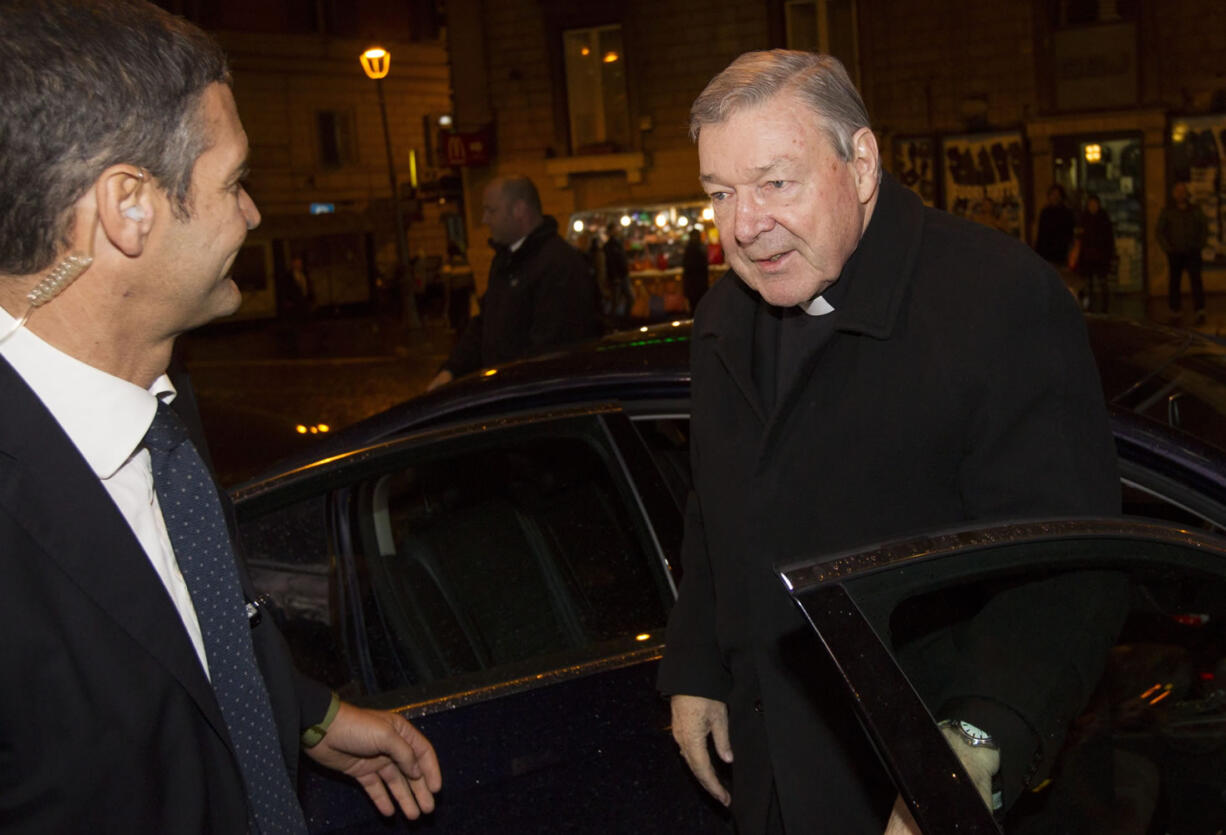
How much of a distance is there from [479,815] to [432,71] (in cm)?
3887

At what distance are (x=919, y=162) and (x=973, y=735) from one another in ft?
64.5

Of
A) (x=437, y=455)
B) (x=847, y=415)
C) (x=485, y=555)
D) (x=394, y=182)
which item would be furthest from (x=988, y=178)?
(x=847, y=415)

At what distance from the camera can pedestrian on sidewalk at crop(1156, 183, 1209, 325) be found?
15695mm

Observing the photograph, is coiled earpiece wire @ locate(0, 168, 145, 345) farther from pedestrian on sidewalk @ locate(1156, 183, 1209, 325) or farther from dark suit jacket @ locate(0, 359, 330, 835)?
pedestrian on sidewalk @ locate(1156, 183, 1209, 325)

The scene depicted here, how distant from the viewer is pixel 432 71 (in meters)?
38.8

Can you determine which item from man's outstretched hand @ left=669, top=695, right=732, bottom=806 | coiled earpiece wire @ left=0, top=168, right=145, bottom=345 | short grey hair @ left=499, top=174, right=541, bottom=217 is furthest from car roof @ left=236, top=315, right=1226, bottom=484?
short grey hair @ left=499, top=174, right=541, bottom=217

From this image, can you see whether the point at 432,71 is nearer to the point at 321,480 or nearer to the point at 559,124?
the point at 559,124

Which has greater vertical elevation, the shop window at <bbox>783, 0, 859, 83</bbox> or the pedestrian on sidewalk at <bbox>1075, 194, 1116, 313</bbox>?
the shop window at <bbox>783, 0, 859, 83</bbox>

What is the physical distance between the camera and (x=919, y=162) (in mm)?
20078

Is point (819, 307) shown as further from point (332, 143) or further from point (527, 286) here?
point (332, 143)

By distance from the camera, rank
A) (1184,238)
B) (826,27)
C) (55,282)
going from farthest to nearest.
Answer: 1. (826,27)
2. (1184,238)
3. (55,282)

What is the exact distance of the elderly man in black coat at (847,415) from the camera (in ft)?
5.39

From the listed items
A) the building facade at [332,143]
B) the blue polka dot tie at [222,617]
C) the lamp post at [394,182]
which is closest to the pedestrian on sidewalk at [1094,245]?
the lamp post at [394,182]

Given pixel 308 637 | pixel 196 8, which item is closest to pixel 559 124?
pixel 196 8
